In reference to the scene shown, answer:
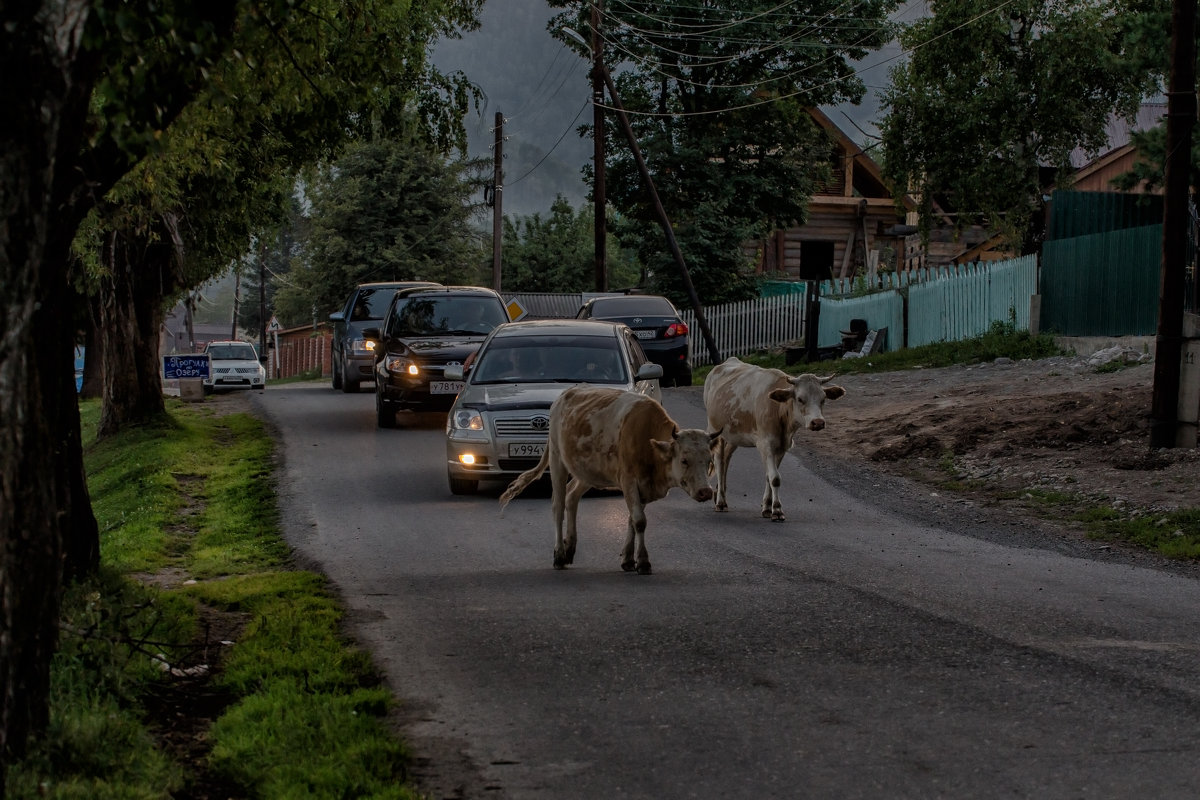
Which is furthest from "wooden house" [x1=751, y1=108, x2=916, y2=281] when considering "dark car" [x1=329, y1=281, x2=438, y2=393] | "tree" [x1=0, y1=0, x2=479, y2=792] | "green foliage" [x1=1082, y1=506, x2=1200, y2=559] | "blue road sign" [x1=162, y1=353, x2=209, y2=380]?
"tree" [x1=0, y1=0, x2=479, y2=792]

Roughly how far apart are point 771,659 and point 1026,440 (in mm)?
11549

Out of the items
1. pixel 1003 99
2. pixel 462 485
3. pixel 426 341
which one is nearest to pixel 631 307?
pixel 426 341

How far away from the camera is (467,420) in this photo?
15195 millimetres

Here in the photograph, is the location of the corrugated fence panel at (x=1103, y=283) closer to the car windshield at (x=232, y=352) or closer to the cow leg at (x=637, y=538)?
the cow leg at (x=637, y=538)

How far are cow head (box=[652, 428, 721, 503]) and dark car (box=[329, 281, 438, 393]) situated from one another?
65.8 ft

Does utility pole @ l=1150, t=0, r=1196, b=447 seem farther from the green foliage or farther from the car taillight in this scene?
the car taillight

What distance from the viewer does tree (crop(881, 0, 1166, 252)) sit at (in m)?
41.6

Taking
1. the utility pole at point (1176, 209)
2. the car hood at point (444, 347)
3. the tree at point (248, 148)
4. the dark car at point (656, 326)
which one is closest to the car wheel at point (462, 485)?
the tree at point (248, 148)

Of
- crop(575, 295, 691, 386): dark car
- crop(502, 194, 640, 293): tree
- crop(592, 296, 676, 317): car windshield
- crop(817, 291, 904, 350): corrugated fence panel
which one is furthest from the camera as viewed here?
crop(502, 194, 640, 293): tree

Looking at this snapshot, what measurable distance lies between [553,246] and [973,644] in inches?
Result: 2279

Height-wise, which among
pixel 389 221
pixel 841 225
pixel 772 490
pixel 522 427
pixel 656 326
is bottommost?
pixel 772 490

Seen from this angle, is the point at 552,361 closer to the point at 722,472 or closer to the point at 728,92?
the point at 722,472

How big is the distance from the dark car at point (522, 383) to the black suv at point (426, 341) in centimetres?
419

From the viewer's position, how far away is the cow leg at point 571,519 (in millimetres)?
10898
